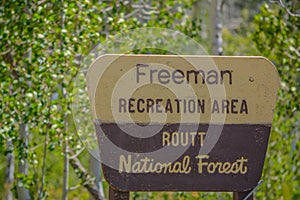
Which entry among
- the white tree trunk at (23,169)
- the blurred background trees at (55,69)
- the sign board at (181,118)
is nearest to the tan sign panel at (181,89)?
the sign board at (181,118)

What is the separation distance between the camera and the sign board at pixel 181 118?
308 cm

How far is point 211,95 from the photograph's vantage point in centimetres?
313

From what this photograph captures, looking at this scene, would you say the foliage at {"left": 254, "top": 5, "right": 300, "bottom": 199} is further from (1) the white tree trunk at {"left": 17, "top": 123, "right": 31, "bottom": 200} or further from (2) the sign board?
(2) the sign board

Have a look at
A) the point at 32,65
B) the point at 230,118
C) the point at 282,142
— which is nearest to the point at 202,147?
the point at 230,118

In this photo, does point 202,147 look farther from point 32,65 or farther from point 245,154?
point 32,65

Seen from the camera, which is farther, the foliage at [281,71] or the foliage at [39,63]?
the foliage at [281,71]

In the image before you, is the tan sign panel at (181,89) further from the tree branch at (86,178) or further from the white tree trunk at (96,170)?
the white tree trunk at (96,170)

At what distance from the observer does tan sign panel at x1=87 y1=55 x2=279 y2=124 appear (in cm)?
307

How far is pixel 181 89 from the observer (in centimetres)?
311

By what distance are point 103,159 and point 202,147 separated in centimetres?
45

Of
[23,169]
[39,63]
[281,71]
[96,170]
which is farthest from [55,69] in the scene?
[281,71]

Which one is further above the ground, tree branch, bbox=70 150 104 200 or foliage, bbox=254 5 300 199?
foliage, bbox=254 5 300 199

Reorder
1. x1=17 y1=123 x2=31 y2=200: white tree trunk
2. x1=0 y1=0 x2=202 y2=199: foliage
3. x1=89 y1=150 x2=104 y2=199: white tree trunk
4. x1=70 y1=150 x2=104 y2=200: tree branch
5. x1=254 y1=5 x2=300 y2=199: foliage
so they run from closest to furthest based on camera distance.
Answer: x1=0 y1=0 x2=202 y2=199: foliage < x1=17 y1=123 x2=31 y2=200: white tree trunk < x1=70 y1=150 x2=104 y2=200: tree branch < x1=254 y1=5 x2=300 y2=199: foliage < x1=89 y1=150 x2=104 y2=199: white tree trunk

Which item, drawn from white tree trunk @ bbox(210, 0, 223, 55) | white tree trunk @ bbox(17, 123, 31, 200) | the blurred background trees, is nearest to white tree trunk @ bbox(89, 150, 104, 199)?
the blurred background trees
